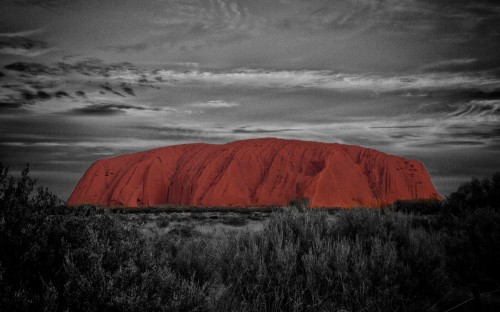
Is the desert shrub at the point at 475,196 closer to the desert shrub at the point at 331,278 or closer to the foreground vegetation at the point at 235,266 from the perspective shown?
the foreground vegetation at the point at 235,266

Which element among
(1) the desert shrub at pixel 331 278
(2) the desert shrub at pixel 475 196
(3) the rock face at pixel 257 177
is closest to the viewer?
(1) the desert shrub at pixel 331 278

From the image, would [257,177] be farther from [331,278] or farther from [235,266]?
[331,278]

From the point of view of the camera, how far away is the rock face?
2048 inches

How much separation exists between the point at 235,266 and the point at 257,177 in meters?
50.3

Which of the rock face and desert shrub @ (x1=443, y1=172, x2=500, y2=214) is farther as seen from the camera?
the rock face

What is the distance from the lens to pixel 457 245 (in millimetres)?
7805

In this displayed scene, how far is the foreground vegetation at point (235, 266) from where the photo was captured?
3275 mm

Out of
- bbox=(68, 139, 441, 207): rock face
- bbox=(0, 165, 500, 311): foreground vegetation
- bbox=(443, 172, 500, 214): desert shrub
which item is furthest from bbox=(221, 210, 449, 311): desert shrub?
bbox=(68, 139, 441, 207): rock face

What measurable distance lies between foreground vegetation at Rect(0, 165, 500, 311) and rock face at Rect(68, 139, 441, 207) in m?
41.6

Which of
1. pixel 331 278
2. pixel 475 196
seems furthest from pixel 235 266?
pixel 475 196

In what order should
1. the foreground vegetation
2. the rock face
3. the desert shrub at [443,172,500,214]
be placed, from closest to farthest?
the foreground vegetation < the desert shrub at [443,172,500,214] < the rock face

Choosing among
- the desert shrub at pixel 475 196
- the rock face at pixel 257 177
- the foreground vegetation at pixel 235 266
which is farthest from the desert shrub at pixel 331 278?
the rock face at pixel 257 177

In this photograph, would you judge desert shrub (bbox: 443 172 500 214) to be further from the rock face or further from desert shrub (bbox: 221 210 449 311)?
the rock face

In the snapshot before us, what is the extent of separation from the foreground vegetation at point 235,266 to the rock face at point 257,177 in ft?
137
